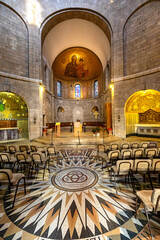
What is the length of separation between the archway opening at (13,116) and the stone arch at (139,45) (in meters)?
11.6

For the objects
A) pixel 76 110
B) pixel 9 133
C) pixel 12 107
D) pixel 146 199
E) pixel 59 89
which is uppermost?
pixel 59 89

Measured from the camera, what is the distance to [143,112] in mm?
12203

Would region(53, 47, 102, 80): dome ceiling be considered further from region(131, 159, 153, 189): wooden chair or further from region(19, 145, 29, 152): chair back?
region(131, 159, 153, 189): wooden chair

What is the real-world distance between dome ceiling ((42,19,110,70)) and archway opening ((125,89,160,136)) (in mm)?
8047

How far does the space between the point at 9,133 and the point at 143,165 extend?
12.4m

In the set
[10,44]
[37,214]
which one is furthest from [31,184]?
[10,44]

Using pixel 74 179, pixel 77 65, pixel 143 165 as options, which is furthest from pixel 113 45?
pixel 74 179

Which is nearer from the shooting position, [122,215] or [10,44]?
[122,215]

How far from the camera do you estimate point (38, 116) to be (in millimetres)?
11930

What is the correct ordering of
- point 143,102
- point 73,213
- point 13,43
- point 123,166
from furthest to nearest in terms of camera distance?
point 143,102
point 13,43
point 123,166
point 73,213

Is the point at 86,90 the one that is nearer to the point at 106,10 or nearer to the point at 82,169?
the point at 106,10

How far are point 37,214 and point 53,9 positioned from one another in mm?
16963

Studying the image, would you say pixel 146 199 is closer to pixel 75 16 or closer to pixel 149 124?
pixel 149 124

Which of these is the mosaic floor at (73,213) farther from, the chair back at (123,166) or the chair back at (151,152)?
the chair back at (151,152)
